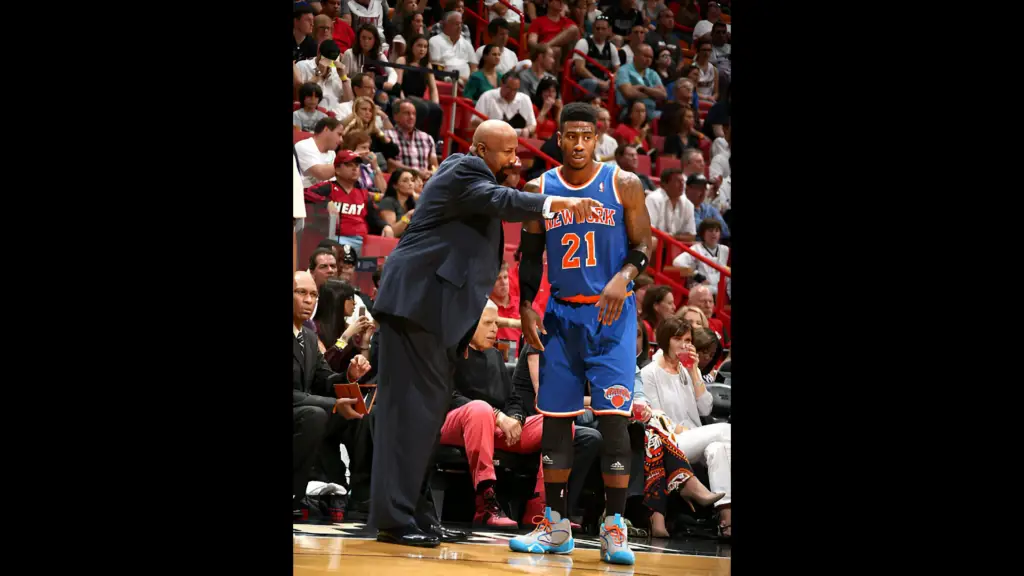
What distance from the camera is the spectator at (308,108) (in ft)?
24.3

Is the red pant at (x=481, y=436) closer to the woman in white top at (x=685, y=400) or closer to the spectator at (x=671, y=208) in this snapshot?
the woman in white top at (x=685, y=400)

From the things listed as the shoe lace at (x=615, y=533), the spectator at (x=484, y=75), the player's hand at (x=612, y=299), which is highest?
the spectator at (x=484, y=75)

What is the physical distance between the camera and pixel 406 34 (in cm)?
917

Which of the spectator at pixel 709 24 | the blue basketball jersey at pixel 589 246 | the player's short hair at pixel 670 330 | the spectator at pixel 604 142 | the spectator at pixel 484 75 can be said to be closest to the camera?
the blue basketball jersey at pixel 589 246

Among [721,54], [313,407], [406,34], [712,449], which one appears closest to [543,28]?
[406,34]

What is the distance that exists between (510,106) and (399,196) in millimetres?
2347

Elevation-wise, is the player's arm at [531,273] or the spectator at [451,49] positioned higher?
the spectator at [451,49]

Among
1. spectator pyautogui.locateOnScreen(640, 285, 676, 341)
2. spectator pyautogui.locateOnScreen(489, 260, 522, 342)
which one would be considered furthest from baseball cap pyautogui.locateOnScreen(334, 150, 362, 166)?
spectator pyautogui.locateOnScreen(640, 285, 676, 341)

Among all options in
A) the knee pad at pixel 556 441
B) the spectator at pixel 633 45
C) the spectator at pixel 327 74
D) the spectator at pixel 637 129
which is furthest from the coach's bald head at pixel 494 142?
the spectator at pixel 633 45

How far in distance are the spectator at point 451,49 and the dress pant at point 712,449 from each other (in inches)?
194

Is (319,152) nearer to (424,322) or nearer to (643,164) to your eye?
(424,322)

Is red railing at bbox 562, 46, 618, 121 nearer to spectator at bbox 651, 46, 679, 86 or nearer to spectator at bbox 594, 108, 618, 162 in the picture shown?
spectator at bbox 651, 46, 679, 86
